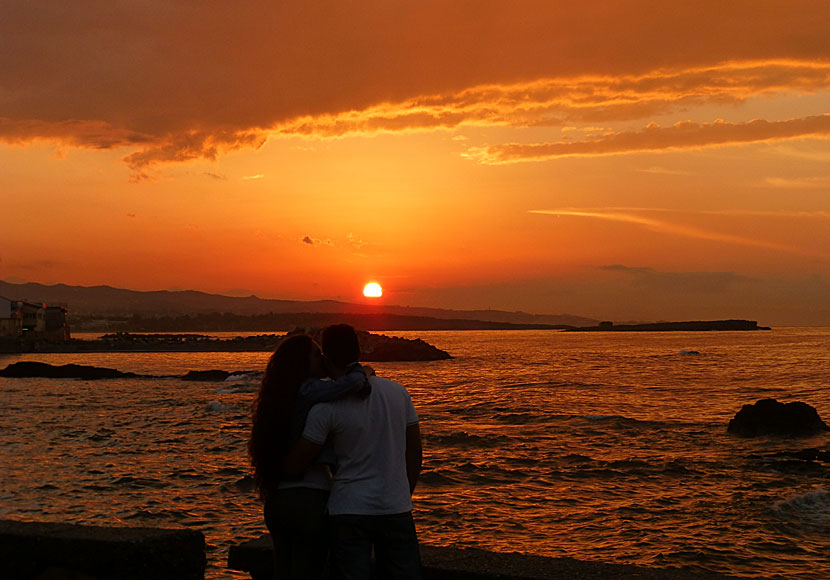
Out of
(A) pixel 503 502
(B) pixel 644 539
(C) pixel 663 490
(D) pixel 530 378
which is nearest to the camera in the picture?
(B) pixel 644 539

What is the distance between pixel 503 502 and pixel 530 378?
142ft

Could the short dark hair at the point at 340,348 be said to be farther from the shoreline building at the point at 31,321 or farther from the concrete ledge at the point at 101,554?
the shoreline building at the point at 31,321

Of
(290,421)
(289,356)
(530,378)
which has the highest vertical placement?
(289,356)

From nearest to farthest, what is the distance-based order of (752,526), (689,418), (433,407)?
(752,526)
(689,418)
(433,407)

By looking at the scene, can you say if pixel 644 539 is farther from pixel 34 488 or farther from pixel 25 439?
pixel 25 439

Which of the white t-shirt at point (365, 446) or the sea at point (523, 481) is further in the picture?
the sea at point (523, 481)

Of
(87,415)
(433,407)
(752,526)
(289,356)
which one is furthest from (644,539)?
(87,415)

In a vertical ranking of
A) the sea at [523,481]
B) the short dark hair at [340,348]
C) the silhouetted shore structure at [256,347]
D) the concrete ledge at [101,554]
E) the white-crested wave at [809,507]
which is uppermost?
the short dark hair at [340,348]

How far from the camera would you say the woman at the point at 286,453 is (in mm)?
4602

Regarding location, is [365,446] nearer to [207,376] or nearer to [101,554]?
[101,554]

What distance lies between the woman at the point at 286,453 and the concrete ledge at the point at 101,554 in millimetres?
1858

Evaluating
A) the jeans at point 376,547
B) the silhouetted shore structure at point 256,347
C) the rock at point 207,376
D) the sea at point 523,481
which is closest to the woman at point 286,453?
the jeans at point 376,547

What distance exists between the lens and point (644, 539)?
39.7 feet

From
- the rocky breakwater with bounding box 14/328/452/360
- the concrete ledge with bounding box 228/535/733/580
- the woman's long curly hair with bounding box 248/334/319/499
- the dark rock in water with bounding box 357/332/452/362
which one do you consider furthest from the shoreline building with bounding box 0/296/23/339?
the woman's long curly hair with bounding box 248/334/319/499
